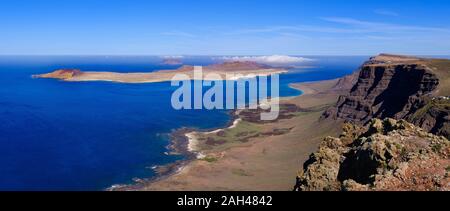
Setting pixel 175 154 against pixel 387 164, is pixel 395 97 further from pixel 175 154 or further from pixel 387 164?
pixel 387 164

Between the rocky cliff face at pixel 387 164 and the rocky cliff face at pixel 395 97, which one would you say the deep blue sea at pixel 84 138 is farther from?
the rocky cliff face at pixel 387 164

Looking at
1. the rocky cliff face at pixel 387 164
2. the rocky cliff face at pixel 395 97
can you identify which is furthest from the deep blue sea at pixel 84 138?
the rocky cliff face at pixel 387 164

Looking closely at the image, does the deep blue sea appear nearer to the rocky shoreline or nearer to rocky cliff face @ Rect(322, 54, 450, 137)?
the rocky shoreline

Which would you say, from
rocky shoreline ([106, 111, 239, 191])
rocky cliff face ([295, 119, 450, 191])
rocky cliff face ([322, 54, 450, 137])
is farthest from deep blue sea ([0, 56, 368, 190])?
rocky cliff face ([295, 119, 450, 191])

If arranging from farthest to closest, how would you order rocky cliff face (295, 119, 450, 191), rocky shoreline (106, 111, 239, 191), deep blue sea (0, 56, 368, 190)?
deep blue sea (0, 56, 368, 190) < rocky shoreline (106, 111, 239, 191) < rocky cliff face (295, 119, 450, 191)
